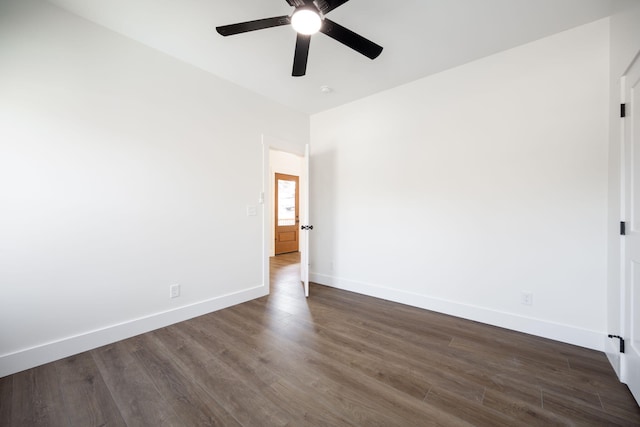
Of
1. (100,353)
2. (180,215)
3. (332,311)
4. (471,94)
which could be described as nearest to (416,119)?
(471,94)

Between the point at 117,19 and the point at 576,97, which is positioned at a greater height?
the point at 117,19

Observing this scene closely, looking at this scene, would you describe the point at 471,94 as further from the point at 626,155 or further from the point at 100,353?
the point at 100,353

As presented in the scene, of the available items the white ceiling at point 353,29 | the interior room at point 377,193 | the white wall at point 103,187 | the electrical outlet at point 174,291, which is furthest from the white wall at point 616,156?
the electrical outlet at point 174,291

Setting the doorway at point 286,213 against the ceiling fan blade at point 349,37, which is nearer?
the ceiling fan blade at point 349,37

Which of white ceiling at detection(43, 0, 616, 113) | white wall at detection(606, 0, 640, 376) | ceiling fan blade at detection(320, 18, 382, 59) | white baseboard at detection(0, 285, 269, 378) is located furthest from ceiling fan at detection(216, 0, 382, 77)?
white baseboard at detection(0, 285, 269, 378)

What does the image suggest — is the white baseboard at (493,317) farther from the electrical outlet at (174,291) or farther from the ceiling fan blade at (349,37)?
the ceiling fan blade at (349,37)

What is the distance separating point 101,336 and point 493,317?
3687 millimetres

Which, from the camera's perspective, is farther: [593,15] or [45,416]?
[593,15]

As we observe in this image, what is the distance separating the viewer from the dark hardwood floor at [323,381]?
56.6 inches

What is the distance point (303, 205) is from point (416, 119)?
1.86m

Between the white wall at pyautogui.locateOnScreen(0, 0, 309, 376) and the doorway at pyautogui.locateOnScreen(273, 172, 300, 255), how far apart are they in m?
3.39

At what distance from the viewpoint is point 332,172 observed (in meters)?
3.92

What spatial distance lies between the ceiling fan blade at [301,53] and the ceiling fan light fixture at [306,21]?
9cm

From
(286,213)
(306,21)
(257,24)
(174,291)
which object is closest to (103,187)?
(174,291)
